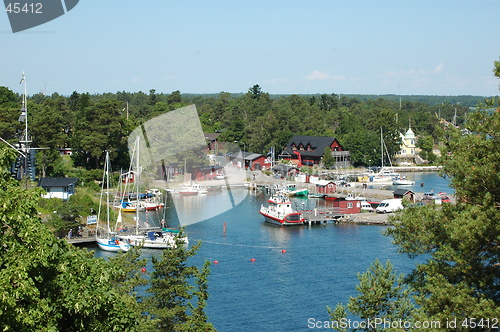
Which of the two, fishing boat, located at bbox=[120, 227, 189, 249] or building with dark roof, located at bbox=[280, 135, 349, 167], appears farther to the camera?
building with dark roof, located at bbox=[280, 135, 349, 167]

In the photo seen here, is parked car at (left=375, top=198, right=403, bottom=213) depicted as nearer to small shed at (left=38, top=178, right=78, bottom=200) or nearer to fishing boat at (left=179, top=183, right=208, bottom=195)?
fishing boat at (left=179, top=183, right=208, bottom=195)

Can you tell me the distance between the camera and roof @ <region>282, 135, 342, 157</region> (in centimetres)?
2722

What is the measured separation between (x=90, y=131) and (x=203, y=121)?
52.5ft

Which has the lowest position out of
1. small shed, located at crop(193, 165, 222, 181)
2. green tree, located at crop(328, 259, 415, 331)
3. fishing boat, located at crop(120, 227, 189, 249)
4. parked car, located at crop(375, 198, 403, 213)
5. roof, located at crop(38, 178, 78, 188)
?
parked car, located at crop(375, 198, 403, 213)

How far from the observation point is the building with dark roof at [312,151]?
89.3 ft

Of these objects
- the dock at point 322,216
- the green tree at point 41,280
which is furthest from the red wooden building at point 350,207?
the green tree at point 41,280

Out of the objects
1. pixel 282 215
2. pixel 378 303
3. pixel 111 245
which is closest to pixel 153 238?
pixel 111 245

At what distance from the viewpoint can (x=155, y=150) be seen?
18.2 m

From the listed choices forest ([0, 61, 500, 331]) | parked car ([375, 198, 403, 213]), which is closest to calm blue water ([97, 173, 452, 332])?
parked car ([375, 198, 403, 213])

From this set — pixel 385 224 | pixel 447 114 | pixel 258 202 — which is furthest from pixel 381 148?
pixel 447 114

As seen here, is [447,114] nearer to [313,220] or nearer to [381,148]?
[381,148]

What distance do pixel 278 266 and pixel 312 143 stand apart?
16.3 metres

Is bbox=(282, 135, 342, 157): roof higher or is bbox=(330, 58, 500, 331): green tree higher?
bbox=(330, 58, 500, 331): green tree

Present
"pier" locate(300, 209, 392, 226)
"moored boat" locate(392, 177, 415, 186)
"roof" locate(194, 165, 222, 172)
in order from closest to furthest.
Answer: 1. "pier" locate(300, 209, 392, 226)
2. "roof" locate(194, 165, 222, 172)
3. "moored boat" locate(392, 177, 415, 186)
